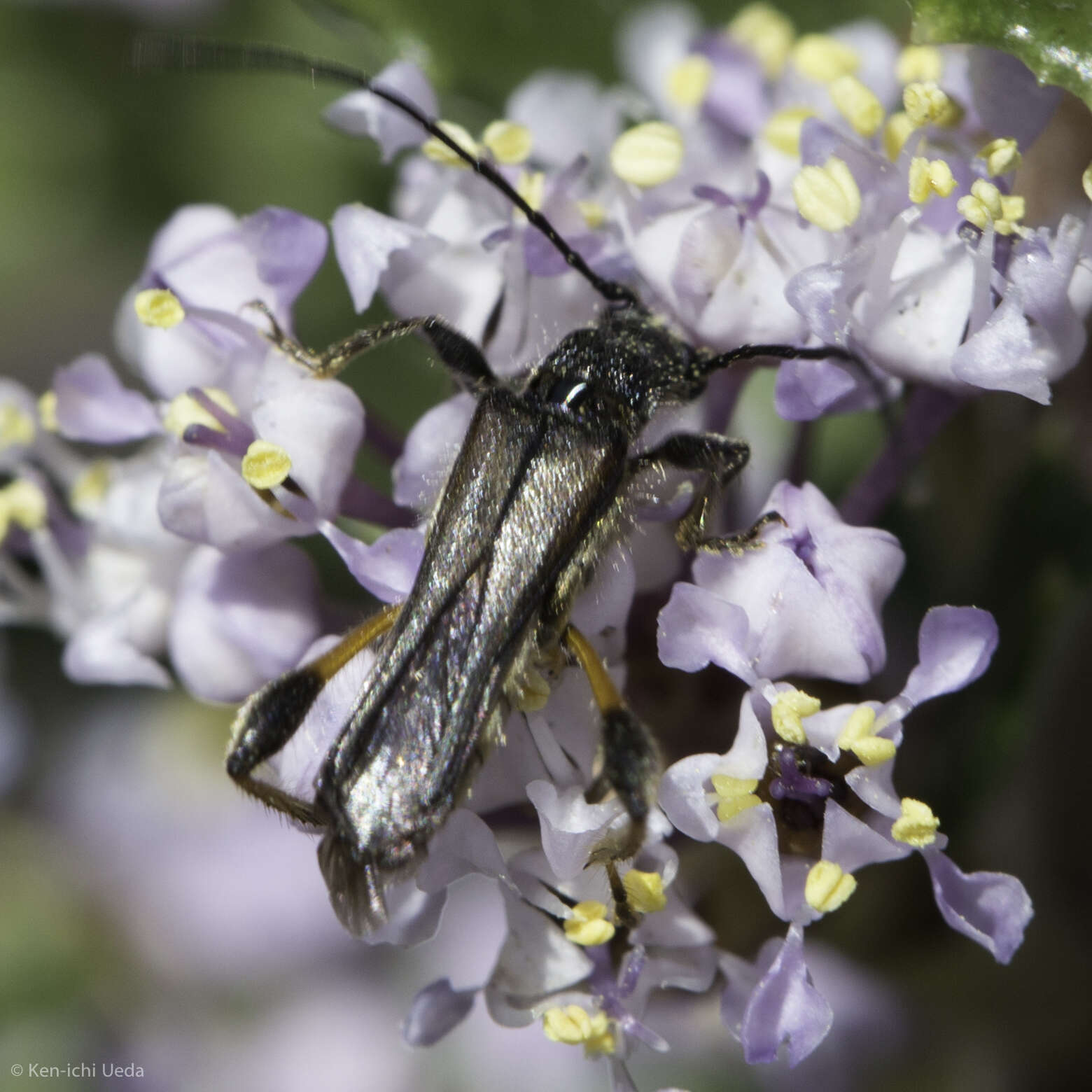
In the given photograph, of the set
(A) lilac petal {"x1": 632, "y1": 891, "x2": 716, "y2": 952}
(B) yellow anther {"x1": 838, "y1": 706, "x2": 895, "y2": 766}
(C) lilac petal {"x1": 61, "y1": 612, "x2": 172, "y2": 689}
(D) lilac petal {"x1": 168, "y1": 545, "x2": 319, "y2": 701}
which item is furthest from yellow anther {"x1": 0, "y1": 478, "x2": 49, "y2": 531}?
(B) yellow anther {"x1": 838, "y1": 706, "x2": 895, "y2": 766}

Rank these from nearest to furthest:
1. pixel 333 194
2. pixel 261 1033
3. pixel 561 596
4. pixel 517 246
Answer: pixel 561 596 < pixel 517 246 < pixel 333 194 < pixel 261 1033

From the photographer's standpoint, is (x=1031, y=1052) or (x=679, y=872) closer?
(x=679, y=872)

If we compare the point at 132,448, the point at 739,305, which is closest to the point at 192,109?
the point at 132,448

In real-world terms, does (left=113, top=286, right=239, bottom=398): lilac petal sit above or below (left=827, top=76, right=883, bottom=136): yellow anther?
below

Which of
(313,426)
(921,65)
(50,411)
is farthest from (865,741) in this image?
(50,411)

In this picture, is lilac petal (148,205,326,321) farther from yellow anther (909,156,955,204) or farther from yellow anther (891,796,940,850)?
→ yellow anther (891,796,940,850)

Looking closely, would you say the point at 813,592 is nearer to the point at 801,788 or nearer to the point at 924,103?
the point at 801,788

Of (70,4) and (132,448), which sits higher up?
(70,4)

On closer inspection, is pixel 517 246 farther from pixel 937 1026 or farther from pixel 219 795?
pixel 219 795
